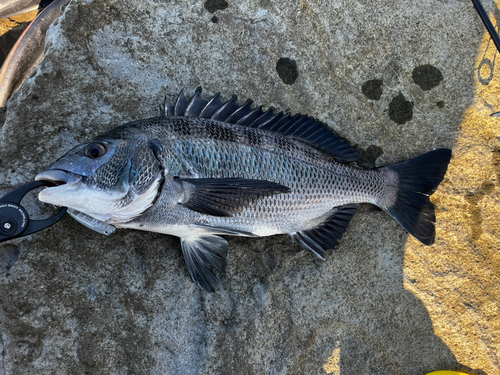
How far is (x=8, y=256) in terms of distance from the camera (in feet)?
6.84

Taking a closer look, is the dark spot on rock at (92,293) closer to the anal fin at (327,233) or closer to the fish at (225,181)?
the fish at (225,181)

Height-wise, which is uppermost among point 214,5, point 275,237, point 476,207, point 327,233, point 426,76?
point 214,5

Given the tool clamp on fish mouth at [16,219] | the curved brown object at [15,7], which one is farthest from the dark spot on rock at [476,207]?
the curved brown object at [15,7]

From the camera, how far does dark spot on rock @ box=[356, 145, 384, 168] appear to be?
2.70 meters

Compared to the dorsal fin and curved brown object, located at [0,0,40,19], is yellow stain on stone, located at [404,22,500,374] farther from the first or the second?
curved brown object, located at [0,0,40,19]

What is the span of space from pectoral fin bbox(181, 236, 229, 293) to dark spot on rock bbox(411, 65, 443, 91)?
206 centimetres

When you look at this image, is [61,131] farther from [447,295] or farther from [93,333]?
[447,295]

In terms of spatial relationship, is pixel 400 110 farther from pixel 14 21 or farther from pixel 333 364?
pixel 14 21

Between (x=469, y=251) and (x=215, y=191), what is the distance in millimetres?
2038

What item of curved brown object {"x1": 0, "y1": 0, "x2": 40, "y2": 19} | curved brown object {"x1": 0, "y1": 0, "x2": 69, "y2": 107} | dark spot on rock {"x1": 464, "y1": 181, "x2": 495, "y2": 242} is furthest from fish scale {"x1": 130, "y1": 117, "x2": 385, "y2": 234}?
curved brown object {"x1": 0, "y1": 0, "x2": 40, "y2": 19}

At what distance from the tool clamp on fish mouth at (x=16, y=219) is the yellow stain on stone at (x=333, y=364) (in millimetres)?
2013

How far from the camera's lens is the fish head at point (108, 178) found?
6.00ft

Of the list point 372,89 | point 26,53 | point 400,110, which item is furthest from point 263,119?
point 26,53

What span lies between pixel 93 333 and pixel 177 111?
149 cm
